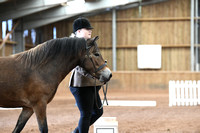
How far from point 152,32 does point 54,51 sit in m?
14.6

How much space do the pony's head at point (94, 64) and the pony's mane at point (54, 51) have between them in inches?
3.0

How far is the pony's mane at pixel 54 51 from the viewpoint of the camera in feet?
10.5

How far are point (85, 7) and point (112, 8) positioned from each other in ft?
5.94

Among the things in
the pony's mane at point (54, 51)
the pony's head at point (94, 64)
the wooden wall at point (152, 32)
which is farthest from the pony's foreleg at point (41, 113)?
the wooden wall at point (152, 32)

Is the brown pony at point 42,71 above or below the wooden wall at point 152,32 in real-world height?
below

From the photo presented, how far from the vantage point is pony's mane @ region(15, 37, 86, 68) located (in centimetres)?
320

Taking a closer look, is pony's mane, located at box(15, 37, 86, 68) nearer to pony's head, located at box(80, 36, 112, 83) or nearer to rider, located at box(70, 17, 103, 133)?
pony's head, located at box(80, 36, 112, 83)

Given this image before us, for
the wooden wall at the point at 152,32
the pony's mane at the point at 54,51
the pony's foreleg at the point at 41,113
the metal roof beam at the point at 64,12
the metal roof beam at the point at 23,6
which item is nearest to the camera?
the pony's foreleg at the point at 41,113

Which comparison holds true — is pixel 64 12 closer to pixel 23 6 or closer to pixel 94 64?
pixel 23 6

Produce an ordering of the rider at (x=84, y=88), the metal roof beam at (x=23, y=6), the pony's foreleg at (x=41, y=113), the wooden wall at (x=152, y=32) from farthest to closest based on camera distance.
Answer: the wooden wall at (x=152, y=32), the metal roof beam at (x=23, y=6), the rider at (x=84, y=88), the pony's foreleg at (x=41, y=113)

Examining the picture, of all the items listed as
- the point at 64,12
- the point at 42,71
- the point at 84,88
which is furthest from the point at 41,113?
the point at 64,12

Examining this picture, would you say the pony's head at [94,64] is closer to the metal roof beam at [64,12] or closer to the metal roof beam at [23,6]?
the metal roof beam at [23,6]

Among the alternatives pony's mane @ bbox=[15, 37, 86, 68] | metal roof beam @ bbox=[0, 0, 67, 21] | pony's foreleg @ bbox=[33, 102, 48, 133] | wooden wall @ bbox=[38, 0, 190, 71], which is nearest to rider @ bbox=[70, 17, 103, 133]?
pony's mane @ bbox=[15, 37, 86, 68]

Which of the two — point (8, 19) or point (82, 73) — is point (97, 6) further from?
point (82, 73)
